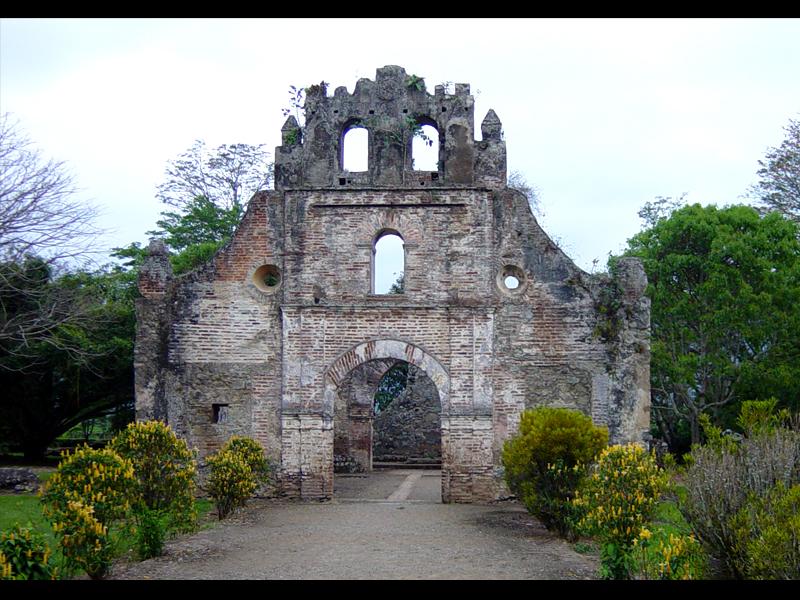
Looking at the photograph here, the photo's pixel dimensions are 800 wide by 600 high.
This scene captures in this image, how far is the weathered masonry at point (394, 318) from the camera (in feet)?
53.6

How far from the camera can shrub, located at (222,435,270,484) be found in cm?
1523

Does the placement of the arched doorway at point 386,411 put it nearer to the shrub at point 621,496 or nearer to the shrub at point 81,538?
the shrub at point 621,496

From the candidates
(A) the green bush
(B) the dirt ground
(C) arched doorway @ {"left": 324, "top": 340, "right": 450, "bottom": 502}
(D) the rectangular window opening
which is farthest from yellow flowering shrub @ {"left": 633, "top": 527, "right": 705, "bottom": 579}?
(D) the rectangular window opening

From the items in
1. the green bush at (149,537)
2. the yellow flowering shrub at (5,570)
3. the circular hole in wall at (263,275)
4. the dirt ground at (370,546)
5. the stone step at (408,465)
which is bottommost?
the stone step at (408,465)

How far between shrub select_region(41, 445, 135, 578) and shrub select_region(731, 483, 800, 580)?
606 centimetres

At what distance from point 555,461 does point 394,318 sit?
4926 mm

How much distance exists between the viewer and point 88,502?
9508mm

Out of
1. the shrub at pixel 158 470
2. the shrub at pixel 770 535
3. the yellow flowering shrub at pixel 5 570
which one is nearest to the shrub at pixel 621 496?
the shrub at pixel 770 535

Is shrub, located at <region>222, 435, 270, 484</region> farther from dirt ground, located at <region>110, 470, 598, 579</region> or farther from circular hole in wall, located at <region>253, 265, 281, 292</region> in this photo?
circular hole in wall, located at <region>253, 265, 281, 292</region>

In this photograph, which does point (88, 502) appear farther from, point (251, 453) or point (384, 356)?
point (384, 356)

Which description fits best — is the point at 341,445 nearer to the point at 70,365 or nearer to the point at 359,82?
the point at 70,365

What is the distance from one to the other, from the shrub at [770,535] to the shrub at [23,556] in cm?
567

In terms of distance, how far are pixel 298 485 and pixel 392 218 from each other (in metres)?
5.19

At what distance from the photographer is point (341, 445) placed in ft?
80.3
